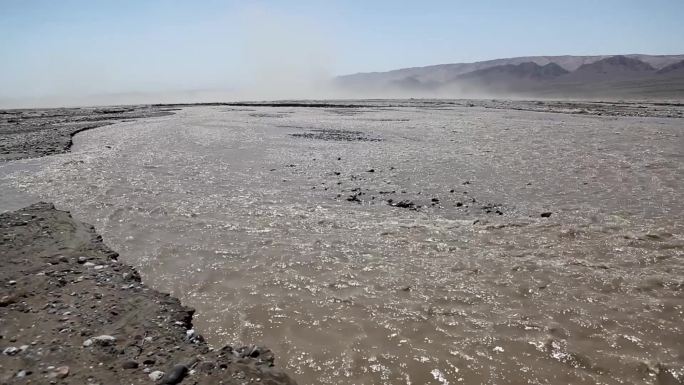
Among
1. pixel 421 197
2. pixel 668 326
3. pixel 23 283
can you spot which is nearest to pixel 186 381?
pixel 23 283

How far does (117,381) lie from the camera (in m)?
3.83

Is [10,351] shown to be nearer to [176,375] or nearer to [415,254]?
[176,375]

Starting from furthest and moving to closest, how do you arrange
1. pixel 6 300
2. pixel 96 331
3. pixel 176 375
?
pixel 6 300
pixel 96 331
pixel 176 375

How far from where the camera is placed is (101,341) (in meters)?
4.41

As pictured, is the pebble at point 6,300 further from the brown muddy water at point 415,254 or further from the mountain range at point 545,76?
the mountain range at point 545,76

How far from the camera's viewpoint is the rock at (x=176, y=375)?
3.81 m

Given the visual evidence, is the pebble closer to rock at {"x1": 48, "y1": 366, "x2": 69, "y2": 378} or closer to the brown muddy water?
the brown muddy water

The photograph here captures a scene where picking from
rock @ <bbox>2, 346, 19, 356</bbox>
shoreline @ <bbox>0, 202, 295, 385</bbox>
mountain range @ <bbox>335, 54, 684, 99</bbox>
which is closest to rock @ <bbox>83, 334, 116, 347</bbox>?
shoreline @ <bbox>0, 202, 295, 385</bbox>

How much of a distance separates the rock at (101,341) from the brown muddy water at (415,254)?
91 centimetres

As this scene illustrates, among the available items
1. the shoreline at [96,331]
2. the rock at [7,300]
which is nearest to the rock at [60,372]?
the shoreline at [96,331]

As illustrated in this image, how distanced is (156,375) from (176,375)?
0.62ft

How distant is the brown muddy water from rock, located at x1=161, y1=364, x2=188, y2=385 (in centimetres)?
77

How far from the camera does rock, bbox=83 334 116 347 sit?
4.37 meters

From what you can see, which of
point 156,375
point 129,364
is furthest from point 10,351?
point 156,375
